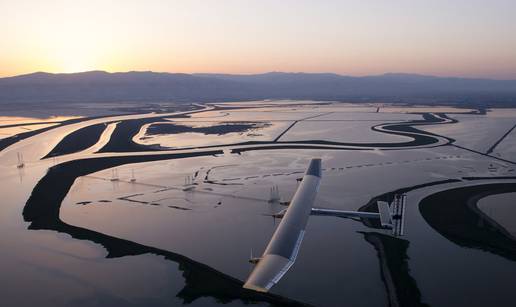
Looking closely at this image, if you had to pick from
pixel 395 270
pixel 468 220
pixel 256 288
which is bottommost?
pixel 395 270

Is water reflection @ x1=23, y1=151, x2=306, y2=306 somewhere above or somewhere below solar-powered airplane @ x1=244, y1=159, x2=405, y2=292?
below

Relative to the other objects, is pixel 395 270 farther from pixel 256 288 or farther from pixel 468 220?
pixel 468 220

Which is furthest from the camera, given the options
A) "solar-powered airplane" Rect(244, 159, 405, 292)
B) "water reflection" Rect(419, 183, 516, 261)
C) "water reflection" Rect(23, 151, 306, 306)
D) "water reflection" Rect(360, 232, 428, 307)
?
"water reflection" Rect(419, 183, 516, 261)

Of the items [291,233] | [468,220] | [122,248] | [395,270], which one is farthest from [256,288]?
[468,220]

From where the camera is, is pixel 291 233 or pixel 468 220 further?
pixel 468 220

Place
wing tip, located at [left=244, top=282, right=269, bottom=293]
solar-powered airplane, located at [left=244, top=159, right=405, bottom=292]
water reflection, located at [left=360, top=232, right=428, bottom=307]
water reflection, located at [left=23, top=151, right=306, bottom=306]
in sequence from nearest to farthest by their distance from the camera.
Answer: wing tip, located at [left=244, top=282, right=269, bottom=293], solar-powered airplane, located at [left=244, top=159, right=405, bottom=292], water reflection, located at [left=360, top=232, right=428, bottom=307], water reflection, located at [left=23, top=151, right=306, bottom=306]

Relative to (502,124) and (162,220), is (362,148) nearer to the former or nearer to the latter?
(162,220)

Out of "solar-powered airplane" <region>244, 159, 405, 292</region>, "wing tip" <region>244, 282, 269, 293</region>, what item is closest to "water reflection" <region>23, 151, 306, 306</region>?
"solar-powered airplane" <region>244, 159, 405, 292</region>

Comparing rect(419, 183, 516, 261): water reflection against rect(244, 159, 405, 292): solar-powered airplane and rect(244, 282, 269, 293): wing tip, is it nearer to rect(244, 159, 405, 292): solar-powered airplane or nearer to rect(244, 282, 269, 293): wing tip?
rect(244, 159, 405, 292): solar-powered airplane

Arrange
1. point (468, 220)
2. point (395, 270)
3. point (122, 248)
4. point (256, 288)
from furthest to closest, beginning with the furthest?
point (468, 220)
point (122, 248)
point (395, 270)
point (256, 288)
